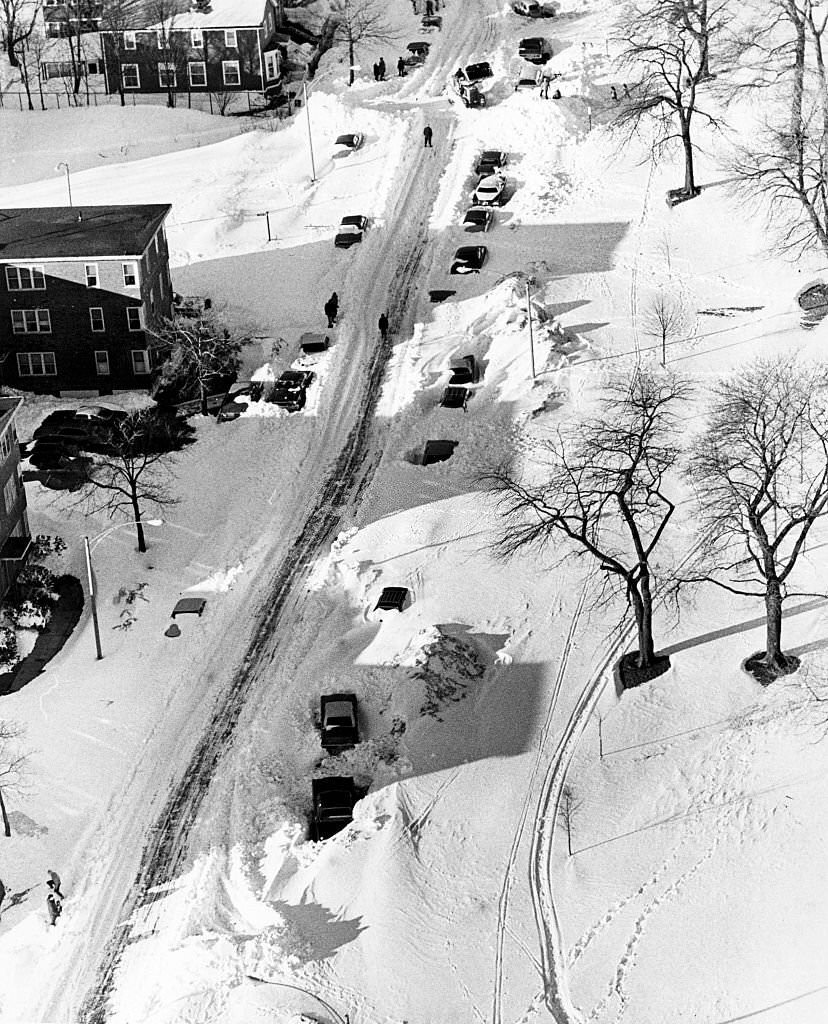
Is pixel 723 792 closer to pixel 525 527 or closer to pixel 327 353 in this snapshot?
pixel 525 527

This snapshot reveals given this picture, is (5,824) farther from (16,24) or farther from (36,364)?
(16,24)

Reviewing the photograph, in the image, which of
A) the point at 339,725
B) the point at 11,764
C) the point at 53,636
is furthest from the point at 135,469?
the point at 339,725

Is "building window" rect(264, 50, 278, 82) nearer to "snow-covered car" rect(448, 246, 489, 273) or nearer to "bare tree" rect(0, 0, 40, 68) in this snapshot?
"bare tree" rect(0, 0, 40, 68)

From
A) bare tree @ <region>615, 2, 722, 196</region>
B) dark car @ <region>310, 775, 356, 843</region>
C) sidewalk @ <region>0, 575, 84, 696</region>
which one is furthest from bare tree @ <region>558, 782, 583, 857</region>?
bare tree @ <region>615, 2, 722, 196</region>

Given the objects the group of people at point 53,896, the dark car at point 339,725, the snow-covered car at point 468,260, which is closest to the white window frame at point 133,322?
the snow-covered car at point 468,260

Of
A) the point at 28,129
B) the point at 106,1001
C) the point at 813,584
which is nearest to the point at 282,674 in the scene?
the point at 106,1001

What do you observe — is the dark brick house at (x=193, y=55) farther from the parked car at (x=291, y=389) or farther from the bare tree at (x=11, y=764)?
the bare tree at (x=11, y=764)
